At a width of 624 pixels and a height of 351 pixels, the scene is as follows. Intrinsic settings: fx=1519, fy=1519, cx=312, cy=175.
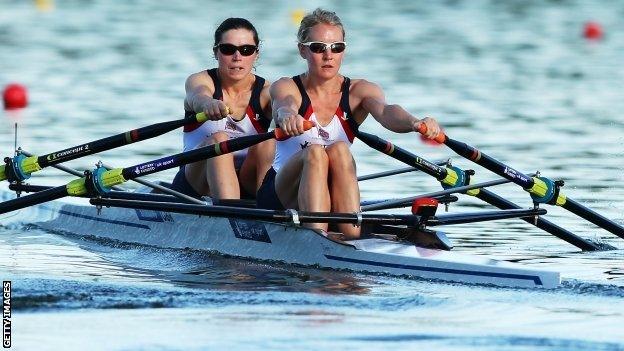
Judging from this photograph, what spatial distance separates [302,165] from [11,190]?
11.9 feet

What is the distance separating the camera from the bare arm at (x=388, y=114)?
30.9 ft

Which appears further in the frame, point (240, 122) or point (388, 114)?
point (240, 122)

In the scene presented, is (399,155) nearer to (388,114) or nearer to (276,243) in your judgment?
(388,114)

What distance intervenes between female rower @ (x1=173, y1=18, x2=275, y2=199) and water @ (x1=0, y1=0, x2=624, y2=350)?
632 mm

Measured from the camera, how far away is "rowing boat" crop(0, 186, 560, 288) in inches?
353

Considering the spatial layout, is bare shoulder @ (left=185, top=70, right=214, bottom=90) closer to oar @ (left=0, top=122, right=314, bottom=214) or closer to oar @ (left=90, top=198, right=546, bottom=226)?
oar @ (left=0, top=122, right=314, bottom=214)

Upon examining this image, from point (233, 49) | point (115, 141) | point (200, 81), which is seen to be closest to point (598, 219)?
point (233, 49)

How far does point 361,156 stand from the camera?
15703mm

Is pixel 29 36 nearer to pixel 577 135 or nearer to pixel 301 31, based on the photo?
pixel 577 135

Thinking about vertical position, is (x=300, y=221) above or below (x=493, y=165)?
below

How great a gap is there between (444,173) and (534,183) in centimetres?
86

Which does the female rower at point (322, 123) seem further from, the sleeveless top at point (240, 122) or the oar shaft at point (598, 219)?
the oar shaft at point (598, 219)

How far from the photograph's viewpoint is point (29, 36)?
3030 cm

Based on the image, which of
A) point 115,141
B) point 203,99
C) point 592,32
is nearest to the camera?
point 203,99
